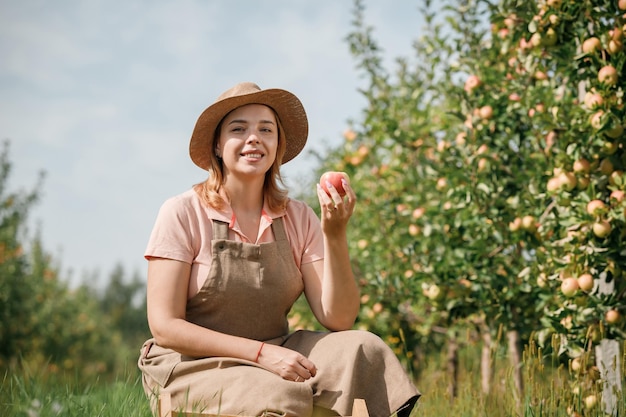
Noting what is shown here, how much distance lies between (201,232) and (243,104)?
548mm

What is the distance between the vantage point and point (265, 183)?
108 inches

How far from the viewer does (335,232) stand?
235 centimetres

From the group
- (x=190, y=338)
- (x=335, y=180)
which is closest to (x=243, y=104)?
(x=335, y=180)

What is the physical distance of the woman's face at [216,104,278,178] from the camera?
253 centimetres

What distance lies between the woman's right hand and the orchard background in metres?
0.86

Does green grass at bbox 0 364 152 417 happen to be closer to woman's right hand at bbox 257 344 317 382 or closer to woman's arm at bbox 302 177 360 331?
woman's right hand at bbox 257 344 317 382

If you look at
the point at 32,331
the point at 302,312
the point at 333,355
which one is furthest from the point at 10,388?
the point at 32,331

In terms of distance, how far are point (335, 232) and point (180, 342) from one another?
649 mm

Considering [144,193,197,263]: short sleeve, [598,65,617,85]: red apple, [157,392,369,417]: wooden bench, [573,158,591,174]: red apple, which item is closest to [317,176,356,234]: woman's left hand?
[144,193,197,263]: short sleeve

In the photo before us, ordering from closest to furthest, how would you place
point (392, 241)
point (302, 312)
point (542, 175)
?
point (542, 175) → point (392, 241) → point (302, 312)

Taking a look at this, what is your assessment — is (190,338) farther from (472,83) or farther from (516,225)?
(472,83)

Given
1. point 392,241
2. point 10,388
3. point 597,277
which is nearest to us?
point 10,388

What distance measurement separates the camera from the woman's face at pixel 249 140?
2531mm

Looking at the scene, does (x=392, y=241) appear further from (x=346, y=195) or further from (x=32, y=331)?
(x=32, y=331)
